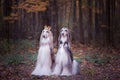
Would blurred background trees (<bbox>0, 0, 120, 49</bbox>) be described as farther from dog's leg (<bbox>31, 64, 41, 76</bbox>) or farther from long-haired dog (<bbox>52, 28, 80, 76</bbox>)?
dog's leg (<bbox>31, 64, 41, 76</bbox>)

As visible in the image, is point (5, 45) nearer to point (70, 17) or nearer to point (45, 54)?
point (45, 54)

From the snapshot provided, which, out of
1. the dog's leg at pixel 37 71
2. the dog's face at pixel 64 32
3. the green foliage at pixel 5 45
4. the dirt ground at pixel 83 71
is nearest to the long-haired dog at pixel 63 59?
the dog's face at pixel 64 32

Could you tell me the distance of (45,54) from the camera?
5527 millimetres

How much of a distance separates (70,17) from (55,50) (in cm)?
85

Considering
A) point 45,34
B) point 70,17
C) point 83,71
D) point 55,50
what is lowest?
point 83,71

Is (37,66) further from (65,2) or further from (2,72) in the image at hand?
(65,2)

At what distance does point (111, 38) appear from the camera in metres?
6.22

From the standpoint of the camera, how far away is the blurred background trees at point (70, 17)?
6.10 meters

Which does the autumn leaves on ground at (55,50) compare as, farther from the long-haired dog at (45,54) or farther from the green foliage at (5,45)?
the long-haired dog at (45,54)

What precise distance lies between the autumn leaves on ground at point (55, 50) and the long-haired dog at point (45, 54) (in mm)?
101

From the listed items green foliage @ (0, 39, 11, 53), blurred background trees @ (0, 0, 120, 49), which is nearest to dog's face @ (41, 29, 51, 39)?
blurred background trees @ (0, 0, 120, 49)

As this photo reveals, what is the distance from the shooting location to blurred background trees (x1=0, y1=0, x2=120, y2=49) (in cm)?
610

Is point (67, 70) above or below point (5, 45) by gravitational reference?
below

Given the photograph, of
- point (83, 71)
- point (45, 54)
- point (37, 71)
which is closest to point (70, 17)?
point (45, 54)
